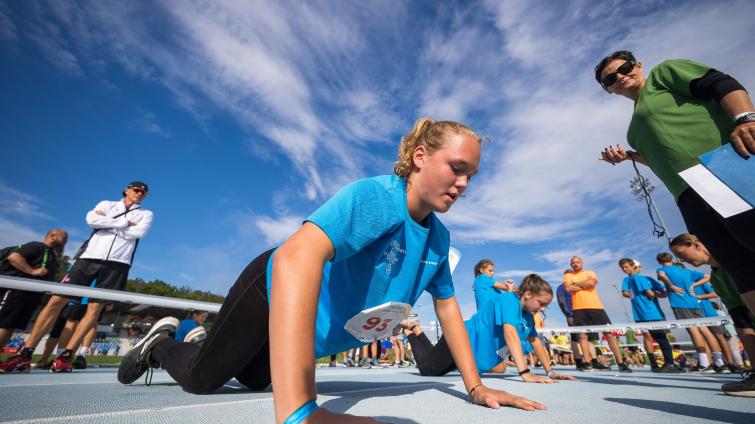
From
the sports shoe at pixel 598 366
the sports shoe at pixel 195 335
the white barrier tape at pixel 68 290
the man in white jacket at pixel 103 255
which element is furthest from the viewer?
the sports shoe at pixel 598 366

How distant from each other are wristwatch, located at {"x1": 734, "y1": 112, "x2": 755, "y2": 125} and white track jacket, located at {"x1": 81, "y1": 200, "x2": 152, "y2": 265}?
6064mm

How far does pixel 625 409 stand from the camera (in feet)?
5.82

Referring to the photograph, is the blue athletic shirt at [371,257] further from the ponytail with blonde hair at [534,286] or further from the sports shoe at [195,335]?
the ponytail with blonde hair at [534,286]

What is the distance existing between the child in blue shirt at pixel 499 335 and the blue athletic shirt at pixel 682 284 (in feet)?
11.9

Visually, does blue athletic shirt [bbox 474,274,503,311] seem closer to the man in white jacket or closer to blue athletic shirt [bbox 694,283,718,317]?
the man in white jacket

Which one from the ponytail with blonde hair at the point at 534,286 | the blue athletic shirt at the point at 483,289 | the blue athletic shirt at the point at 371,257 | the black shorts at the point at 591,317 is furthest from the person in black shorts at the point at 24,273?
the black shorts at the point at 591,317

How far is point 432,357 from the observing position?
14.7 feet

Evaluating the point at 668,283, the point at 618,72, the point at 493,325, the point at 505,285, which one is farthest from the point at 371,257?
the point at 668,283

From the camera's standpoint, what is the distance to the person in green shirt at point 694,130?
1511 mm

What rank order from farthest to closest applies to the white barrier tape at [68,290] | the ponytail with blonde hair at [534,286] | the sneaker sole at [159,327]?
the ponytail with blonde hair at [534,286] < the white barrier tape at [68,290] < the sneaker sole at [159,327]

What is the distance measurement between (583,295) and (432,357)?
478 cm

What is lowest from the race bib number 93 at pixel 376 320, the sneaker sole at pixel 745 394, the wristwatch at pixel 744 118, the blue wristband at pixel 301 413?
the sneaker sole at pixel 745 394

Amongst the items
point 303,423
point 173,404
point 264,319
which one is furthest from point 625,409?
point 173,404

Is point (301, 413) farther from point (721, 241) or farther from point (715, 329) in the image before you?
point (715, 329)
